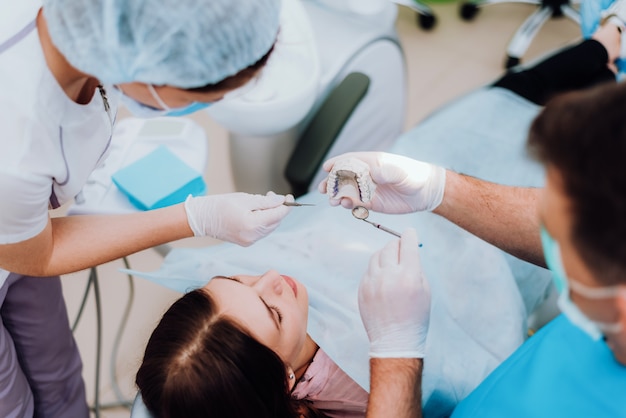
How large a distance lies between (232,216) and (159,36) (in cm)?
49

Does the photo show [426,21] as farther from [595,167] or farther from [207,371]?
[595,167]

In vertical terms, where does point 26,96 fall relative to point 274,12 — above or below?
below

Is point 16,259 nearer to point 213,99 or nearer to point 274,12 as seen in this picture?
point 213,99

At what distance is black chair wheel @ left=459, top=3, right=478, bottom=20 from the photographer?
2939mm

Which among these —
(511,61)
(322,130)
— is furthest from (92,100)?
(511,61)

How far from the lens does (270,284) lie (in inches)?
49.5

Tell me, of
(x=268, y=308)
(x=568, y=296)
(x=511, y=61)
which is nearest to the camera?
(x=568, y=296)

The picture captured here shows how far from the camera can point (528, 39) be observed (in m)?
2.67

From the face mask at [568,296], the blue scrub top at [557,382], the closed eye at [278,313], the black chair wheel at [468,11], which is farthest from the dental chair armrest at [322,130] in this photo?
the black chair wheel at [468,11]

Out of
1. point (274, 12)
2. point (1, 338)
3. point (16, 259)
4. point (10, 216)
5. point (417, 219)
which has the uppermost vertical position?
point (274, 12)

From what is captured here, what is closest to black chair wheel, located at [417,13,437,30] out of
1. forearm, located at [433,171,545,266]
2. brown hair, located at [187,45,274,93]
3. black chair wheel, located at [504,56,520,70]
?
black chair wheel, located at [504,56,520,70]

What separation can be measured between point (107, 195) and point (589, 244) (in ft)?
4.00

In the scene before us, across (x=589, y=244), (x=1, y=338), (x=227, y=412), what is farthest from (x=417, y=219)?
(x=1, y=338)

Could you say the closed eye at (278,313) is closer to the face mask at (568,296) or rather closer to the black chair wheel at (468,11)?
the face mask at (568,296)
